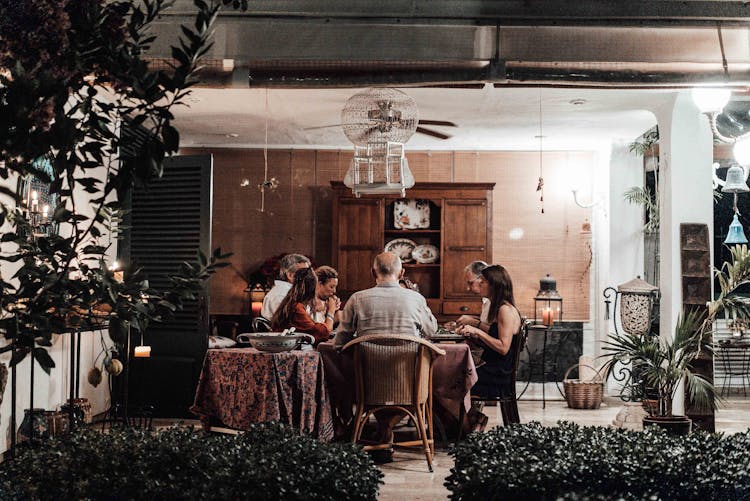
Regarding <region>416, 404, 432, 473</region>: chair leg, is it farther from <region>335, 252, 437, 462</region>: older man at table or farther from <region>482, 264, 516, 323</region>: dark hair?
<region>482, 264, 516, 323</region>: dark hair

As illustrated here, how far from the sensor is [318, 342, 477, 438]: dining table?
5.75 metres

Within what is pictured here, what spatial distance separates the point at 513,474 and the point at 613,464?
32 cm

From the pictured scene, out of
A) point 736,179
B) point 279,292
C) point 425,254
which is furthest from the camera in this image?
point 425,254

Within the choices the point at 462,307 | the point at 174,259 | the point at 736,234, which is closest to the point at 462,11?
the point at 174,259

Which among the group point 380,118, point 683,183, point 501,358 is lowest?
point 501,358

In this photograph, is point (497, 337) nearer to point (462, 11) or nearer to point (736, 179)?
point (462, 11)

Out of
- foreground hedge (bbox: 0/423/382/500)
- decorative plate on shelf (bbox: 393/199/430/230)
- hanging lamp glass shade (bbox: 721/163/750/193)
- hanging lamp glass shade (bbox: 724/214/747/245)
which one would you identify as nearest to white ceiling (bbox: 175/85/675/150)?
decorative plate on shelf (bbox: 393/199/430/230)

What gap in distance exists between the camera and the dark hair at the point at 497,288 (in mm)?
6281

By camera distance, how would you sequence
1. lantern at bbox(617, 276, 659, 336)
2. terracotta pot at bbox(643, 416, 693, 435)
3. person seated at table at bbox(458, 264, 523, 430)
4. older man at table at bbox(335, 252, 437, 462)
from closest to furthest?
terracotta pot at bbox(643, 416, 693, 435) → older man at table at bbox(335, 252, 437, 462) → person seated at table at bbox(458, 264, 523, 430) → lantern at bbox(617, 276, 659, 336)

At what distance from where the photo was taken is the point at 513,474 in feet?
7.89

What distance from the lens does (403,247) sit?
395 inches

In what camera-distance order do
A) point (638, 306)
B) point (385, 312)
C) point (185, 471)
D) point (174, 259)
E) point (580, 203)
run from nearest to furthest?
point (185, 471) → point (385, 312) → point (174, 259) → point (638, 306) → point (580, 203)

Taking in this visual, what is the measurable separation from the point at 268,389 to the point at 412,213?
202 inches

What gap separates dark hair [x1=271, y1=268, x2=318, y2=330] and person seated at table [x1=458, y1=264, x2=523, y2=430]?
3.80 feet
